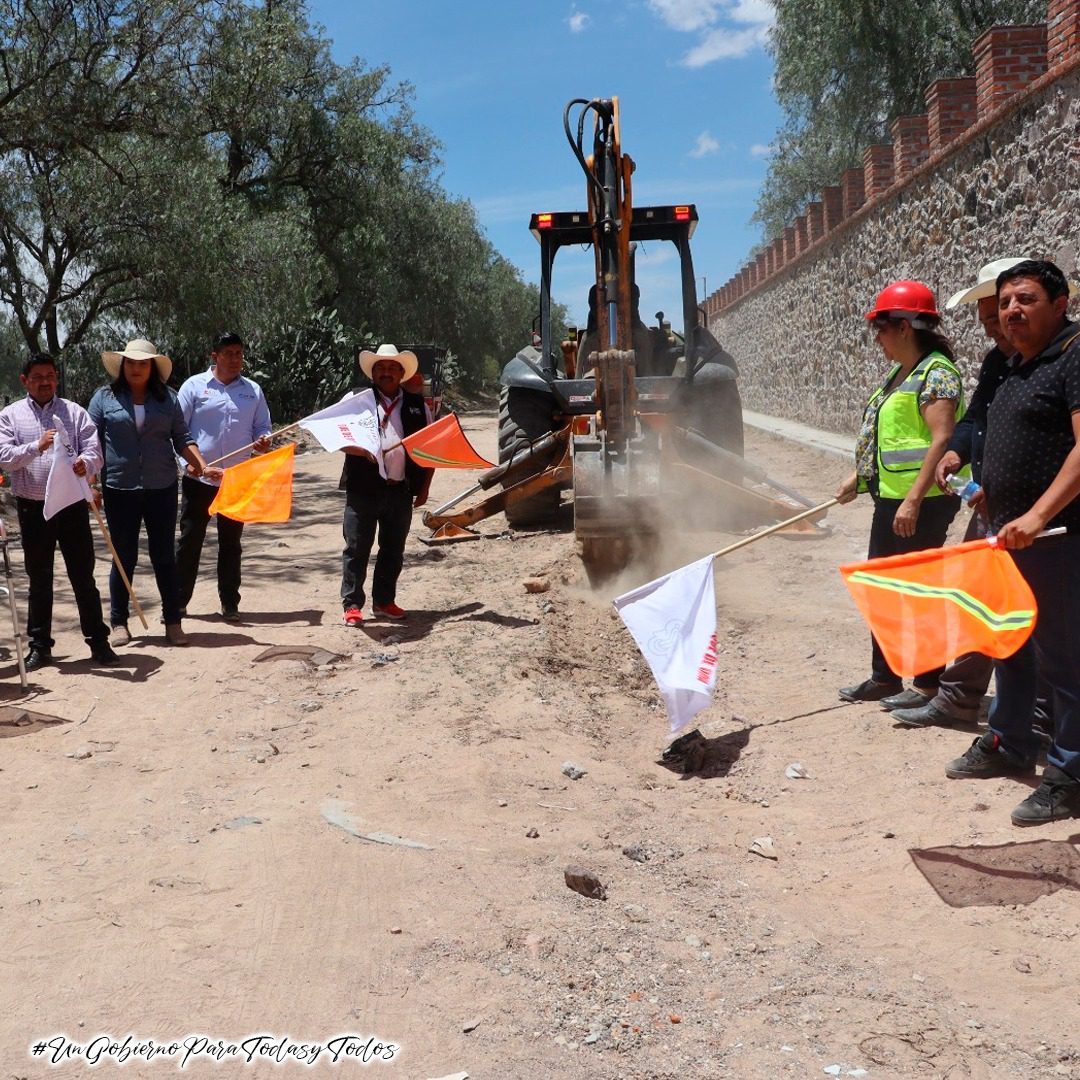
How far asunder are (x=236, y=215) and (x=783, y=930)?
16778mm

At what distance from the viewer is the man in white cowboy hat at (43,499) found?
6281 mm

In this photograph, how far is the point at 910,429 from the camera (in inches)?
196

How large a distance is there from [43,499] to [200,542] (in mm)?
1436

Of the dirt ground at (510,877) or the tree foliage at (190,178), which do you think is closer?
the dirt ground at (510,877)

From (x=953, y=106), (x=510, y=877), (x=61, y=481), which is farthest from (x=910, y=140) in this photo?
(x=510, y=877)

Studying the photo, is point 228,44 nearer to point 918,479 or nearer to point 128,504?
point 128,504

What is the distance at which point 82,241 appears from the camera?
50.4 feet

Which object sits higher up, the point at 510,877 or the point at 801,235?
the point at 801,235

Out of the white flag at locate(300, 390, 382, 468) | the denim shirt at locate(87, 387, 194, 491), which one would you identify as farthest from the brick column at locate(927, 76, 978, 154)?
the denim shirt at locate(87, 387, 194, 491)

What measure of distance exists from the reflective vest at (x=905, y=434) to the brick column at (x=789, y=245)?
752 inches

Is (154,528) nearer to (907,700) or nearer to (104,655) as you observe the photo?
(104,655)

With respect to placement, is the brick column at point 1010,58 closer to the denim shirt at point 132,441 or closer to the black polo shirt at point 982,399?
the black polo shirt at point 982,399

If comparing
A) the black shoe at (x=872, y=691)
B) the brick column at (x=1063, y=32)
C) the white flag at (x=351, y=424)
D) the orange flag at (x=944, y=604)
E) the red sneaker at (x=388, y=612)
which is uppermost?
the brick column at (x=1063, y=32)

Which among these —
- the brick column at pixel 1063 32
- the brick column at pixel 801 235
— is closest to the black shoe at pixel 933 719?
the brick column at pixel 1063 32
